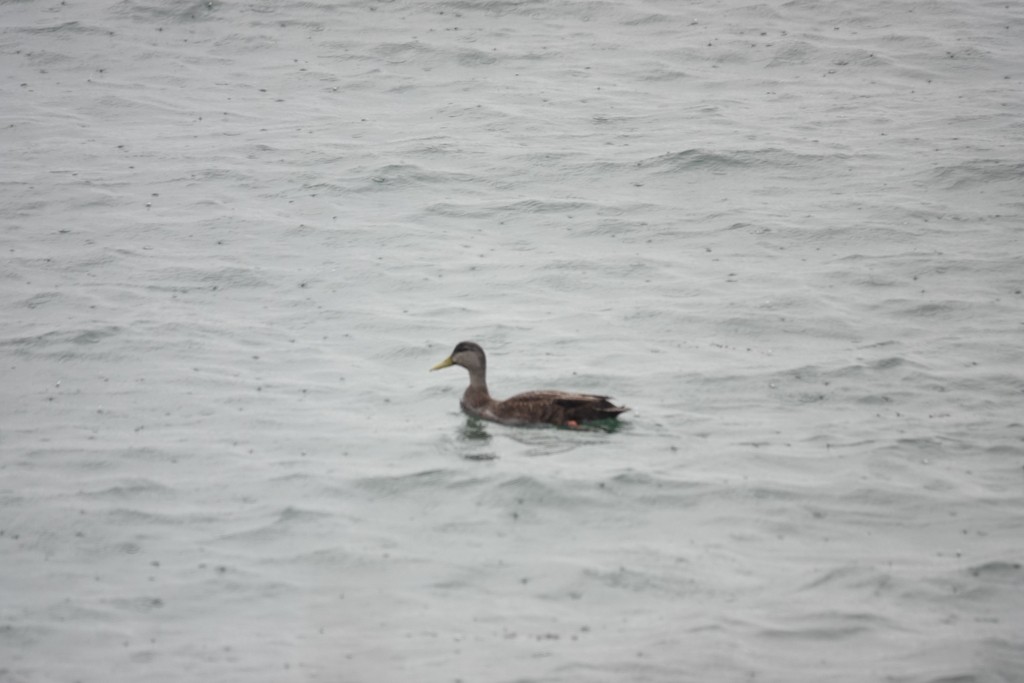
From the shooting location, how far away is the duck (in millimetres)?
13398

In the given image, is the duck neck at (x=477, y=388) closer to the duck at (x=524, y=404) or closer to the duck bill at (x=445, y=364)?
the duck at (x=524, y=404)

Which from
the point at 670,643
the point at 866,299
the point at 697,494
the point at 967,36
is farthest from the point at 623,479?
the point at 967,36

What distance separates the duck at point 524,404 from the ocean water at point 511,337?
0.23m

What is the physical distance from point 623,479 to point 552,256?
20.1ft

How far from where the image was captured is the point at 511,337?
52.3 feet

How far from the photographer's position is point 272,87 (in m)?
23.9

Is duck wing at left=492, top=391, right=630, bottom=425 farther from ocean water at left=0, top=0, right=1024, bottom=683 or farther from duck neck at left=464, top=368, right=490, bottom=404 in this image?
duck neck at left=464, top=368, right=490, bottom=404

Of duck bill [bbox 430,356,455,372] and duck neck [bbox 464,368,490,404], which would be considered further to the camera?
duck bill [bbox 430,356,455,372]

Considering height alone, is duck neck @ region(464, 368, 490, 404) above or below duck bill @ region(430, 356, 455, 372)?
below

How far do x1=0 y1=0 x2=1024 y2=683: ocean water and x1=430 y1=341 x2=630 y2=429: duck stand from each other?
9.1 inches

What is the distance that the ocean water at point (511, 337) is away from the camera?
10.2 metres

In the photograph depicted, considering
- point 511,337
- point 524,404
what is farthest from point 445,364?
point 511,337

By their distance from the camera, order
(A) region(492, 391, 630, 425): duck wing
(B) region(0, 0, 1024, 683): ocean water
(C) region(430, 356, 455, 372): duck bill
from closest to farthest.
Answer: (B) region(0, 0, 1024, 683): ocean water, (A) region(492, 391, 630, 425): duck wing, (C) region(430, 356, 455, 372): duck bill

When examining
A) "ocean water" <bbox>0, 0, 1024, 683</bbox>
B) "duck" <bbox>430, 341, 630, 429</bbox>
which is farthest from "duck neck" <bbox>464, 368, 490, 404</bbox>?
"ocean water" <bbox>0, 0, 1024, 683</bbox>
